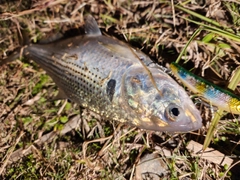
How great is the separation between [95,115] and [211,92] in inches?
55.7

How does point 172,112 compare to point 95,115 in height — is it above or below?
above

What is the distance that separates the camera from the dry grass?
12.8 ft

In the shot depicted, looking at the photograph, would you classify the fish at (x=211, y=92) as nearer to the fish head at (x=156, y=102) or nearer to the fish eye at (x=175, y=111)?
the fish head at (x=156, y=102)

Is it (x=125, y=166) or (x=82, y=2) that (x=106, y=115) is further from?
(x=82, y=2)

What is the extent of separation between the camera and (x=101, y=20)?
436 centimetres

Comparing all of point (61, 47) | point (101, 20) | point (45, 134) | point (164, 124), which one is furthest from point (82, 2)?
point (164, 124)

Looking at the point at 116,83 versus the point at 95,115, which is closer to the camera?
the point at 116,83

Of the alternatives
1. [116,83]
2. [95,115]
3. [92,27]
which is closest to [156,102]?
[116,83]

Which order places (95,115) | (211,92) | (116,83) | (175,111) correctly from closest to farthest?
(175,111) < (211,92) < (116,83) < (95,115)

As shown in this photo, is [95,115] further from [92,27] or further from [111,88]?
[92,27]

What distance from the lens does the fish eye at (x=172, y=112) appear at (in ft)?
10.8

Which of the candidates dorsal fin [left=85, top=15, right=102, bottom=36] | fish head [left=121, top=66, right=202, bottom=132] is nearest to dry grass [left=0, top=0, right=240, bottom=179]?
dorsal fin [left=85, top=15, right=102, bottom=36]

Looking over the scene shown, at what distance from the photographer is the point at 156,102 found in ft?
11.2

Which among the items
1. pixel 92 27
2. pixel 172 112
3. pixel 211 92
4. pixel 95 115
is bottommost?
pixel 95 115
